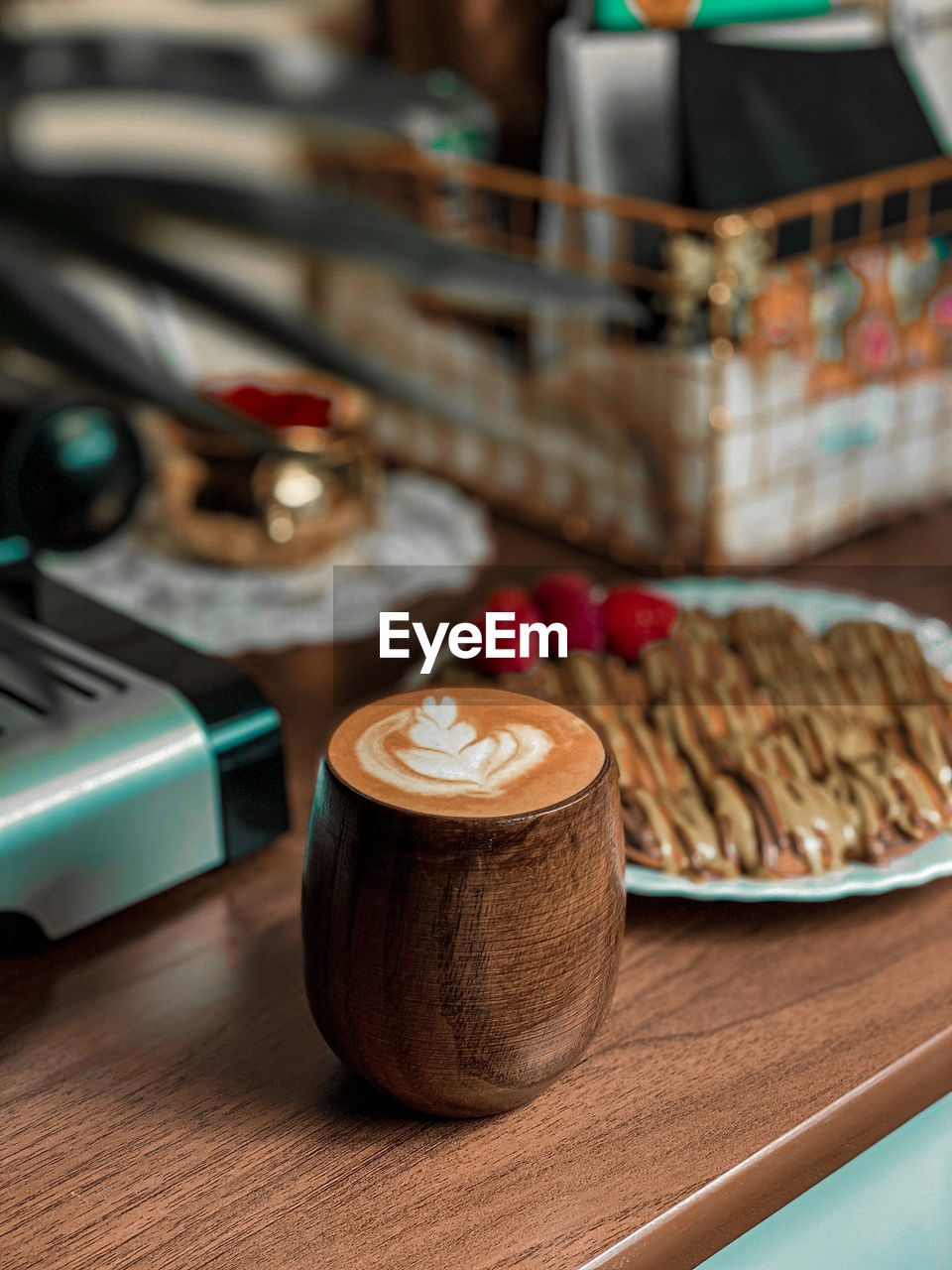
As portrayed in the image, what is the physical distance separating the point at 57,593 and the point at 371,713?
27 cm

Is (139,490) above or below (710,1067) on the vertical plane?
above

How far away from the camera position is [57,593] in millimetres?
622

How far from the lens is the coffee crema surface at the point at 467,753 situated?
36 cm

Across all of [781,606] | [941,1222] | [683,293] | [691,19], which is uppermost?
[691,19]

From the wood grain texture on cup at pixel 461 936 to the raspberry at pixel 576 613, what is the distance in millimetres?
273

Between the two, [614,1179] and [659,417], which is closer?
[614,1179]

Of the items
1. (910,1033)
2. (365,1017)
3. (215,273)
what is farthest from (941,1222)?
(215,273)

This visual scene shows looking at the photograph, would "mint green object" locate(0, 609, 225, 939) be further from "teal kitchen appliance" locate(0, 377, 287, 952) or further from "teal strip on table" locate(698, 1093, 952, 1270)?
"teal strip on table" locate(698, 1093, 952, 1270)

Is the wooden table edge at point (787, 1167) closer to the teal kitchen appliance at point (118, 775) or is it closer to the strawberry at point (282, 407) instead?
the teal kitchen appliance at point (118, 775)

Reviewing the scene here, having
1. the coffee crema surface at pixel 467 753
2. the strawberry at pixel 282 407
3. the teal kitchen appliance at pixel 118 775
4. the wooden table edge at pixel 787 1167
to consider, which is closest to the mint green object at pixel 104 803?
the teal kitchen appliance at pixel 118 775

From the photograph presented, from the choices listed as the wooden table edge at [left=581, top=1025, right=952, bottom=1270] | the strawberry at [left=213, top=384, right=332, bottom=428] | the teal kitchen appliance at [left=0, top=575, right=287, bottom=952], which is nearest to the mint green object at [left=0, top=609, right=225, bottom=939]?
the teal kitchen appliance at [left=0, top=575, right=287, bottom=952]

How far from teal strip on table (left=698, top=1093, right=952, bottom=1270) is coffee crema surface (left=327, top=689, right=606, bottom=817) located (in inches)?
7.0

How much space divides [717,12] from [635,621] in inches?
22.2

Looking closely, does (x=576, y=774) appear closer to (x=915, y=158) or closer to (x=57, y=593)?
(x=57, y=593)
